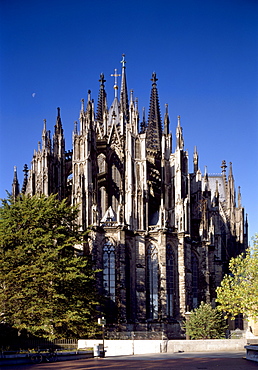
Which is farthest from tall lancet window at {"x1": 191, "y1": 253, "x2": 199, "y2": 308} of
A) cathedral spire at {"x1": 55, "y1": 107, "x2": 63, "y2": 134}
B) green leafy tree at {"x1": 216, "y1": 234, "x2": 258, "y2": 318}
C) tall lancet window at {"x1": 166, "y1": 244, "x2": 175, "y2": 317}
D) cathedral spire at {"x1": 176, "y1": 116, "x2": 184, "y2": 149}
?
green leafy tree at {"x1": 216, "y1": 234, "x2": 258, "y2": 318}

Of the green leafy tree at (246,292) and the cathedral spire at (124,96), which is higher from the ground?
the cathedral spire at (124,96)

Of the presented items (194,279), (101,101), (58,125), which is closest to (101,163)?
(58,125)

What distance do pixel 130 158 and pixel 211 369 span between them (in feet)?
156

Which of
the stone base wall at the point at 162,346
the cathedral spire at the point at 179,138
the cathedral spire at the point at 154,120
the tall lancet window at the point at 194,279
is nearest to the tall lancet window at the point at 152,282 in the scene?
the tall lancet window at the point at 194,279

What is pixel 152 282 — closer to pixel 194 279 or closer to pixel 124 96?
pixel 194 279

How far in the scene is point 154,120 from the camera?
9869cm

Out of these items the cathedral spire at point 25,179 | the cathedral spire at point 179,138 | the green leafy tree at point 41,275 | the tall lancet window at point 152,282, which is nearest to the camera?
the green leafy tree at point 41,275

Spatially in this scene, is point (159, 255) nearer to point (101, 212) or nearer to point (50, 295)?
point (101, 212)

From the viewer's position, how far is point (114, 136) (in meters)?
77.3

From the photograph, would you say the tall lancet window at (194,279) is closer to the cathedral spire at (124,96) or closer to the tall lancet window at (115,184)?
the tall lancet window at (115,184)

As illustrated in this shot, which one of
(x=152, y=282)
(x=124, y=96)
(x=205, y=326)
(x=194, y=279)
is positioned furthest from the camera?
(x=124, y=96)

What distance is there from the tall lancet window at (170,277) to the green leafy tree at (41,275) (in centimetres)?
1560

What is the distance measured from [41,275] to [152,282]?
22.1 metres

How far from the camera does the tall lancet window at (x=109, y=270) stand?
65938 millimetres
